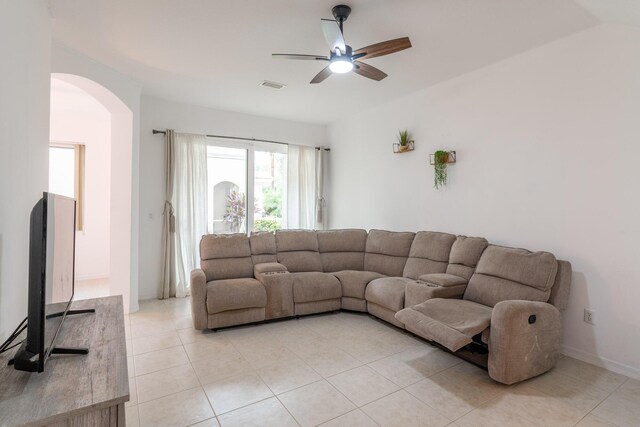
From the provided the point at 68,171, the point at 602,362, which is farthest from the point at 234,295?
the point at 68,171

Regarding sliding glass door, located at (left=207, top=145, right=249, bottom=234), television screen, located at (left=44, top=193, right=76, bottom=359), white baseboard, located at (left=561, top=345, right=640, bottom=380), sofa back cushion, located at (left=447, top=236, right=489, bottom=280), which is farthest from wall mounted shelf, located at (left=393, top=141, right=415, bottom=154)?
television screen, located at (left=44, top=193, right=76, bottom=359)

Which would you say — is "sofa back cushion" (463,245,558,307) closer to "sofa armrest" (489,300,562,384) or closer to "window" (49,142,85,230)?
"sofa armrest" (489,300,562,384)

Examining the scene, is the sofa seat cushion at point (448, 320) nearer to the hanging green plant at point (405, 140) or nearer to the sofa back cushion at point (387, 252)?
the sofa back cushion at point (387, 252)

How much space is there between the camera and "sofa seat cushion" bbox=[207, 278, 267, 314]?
129 inches

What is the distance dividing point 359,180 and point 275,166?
1.46 metres

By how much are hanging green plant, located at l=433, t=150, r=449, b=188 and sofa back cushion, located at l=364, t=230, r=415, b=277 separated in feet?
2.38

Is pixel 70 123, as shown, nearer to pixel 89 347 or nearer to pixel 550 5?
pixel 89 347

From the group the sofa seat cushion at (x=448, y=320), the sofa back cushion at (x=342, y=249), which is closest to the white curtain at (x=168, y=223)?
the sofa back cushion at (x=342, y=249)

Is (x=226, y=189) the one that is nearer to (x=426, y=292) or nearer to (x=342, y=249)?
(x=342, y=249)

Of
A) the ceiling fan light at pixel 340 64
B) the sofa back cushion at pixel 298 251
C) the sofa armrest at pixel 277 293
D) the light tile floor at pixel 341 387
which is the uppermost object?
the ceiling fan light at pixel 340 64

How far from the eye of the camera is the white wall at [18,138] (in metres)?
1.51

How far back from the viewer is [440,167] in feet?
12.9

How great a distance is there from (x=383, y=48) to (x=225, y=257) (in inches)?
110

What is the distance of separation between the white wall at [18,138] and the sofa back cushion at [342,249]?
3121mm
